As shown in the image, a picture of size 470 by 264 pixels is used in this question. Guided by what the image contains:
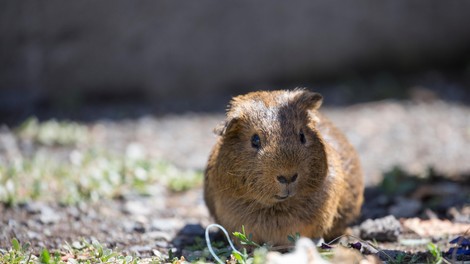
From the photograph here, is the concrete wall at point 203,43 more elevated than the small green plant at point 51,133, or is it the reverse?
the concrete wall at point 203,43

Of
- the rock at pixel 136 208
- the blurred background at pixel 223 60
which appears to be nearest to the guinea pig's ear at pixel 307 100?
the rock at pixel 136 208

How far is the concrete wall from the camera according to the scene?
8.18 m

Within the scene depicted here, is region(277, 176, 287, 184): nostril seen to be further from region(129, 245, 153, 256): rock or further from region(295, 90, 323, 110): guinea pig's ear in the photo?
region(129, 245, 153, 256): rock

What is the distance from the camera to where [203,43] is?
8648mm

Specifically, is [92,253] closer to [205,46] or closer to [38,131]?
[38,131]

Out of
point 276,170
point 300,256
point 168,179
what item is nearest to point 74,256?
point 276,170

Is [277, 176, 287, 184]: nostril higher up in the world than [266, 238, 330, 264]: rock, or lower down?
higher up

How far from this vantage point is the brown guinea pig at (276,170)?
3529 mm

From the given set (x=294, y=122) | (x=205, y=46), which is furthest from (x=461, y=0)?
(x=294, y=122)

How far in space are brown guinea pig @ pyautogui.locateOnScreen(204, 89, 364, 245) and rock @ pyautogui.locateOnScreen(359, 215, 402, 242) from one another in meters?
0.33

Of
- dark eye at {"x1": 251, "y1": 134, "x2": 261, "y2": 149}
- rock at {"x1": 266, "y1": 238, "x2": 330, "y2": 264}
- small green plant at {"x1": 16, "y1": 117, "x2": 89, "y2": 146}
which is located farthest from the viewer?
small green plant at {"x1": 16, "y1": 117, "x2": 89, "y2": 146}

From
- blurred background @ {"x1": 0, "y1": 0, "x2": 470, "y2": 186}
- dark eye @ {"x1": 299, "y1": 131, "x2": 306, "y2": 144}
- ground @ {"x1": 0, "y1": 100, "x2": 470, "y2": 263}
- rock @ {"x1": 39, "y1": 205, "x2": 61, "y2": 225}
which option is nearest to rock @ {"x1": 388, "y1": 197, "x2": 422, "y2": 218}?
ground @ {"x1": 0, "y1": 100, "x2": 470, "y2": 263}

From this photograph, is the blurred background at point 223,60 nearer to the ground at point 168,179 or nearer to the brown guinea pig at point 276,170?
the ground at point 168,179

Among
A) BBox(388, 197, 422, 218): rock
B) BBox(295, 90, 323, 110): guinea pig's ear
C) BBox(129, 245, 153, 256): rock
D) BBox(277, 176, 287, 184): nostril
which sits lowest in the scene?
BBox(129, 245, 153, 256): rock
